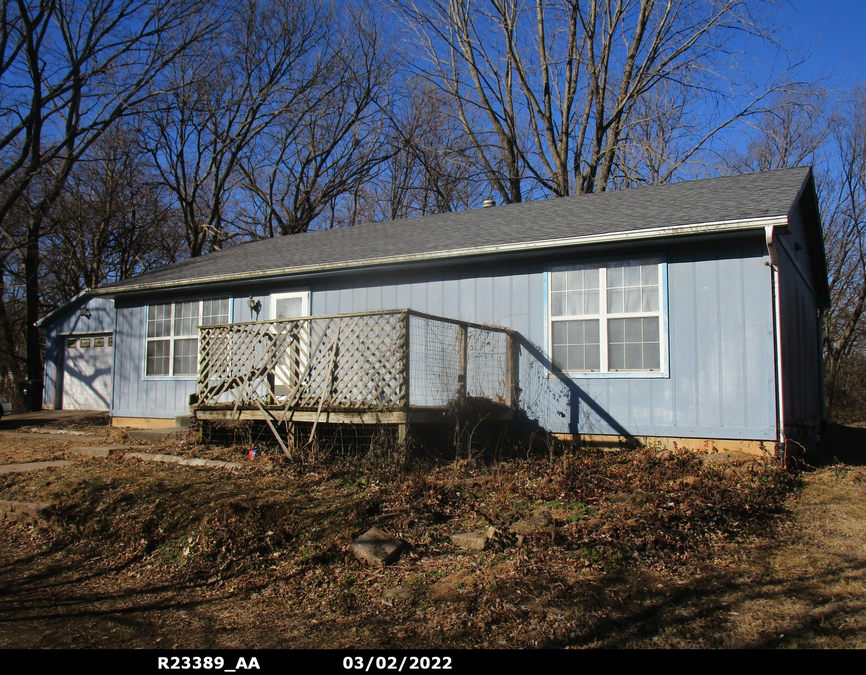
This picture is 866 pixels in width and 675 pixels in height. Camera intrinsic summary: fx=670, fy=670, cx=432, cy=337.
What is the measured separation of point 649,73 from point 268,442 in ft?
50.1

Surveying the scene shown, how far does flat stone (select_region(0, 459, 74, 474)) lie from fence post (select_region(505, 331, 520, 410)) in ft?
18.2

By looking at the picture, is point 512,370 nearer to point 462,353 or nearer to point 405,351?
point 462,353

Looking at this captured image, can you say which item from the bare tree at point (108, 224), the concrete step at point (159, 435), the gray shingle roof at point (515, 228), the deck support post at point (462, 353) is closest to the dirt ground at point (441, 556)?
the deck support post at point (462, 353)

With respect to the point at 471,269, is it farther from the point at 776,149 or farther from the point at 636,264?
the point at 776,149

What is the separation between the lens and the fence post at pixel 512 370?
29.8 feet

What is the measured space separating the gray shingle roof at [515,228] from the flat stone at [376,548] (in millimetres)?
4868

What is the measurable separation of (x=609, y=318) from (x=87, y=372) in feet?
47.1

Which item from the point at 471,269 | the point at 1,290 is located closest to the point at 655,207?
the point at 471,269

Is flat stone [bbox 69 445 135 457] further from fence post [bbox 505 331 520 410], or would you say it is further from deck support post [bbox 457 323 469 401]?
fence post [bbox 505 331 520 410]

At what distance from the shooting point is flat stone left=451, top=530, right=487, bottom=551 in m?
4.89

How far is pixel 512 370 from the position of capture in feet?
30.1

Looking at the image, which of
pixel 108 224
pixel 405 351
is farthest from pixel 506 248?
pixel 108 224
